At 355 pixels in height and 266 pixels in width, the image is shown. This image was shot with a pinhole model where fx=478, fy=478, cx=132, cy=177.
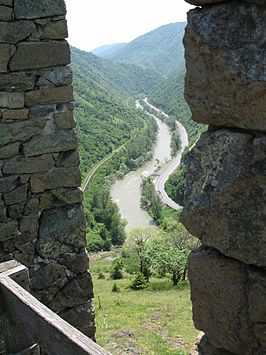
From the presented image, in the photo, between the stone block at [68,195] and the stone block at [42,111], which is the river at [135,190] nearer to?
the stone block at [68,195]

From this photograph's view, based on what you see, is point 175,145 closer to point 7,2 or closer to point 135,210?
point 135,210

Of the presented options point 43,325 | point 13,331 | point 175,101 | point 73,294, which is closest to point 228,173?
point 43,325

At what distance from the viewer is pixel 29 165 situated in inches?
166

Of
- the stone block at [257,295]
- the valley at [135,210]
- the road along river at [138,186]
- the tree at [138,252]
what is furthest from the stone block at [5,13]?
the road along river at [138,186]

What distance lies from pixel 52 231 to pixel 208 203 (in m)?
2.65

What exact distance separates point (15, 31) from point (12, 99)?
559 millimetres

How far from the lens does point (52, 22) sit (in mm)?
4082

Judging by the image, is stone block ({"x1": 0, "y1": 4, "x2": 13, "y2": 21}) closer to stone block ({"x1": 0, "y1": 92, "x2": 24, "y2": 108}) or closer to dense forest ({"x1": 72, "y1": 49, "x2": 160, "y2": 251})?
stone block ({"x1": 0, "y1": 92, "x2": 24, "y2": 108})

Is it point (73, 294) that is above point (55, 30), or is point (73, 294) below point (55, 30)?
below

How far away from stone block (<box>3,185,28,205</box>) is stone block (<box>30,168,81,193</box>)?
3.1 inches

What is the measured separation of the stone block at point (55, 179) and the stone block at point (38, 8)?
1.34 metres

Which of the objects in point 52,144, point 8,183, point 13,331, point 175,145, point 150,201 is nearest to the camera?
point 13,331

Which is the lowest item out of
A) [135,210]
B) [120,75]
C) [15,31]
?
[135,210]

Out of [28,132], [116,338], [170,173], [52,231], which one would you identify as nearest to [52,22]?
[28,132]
